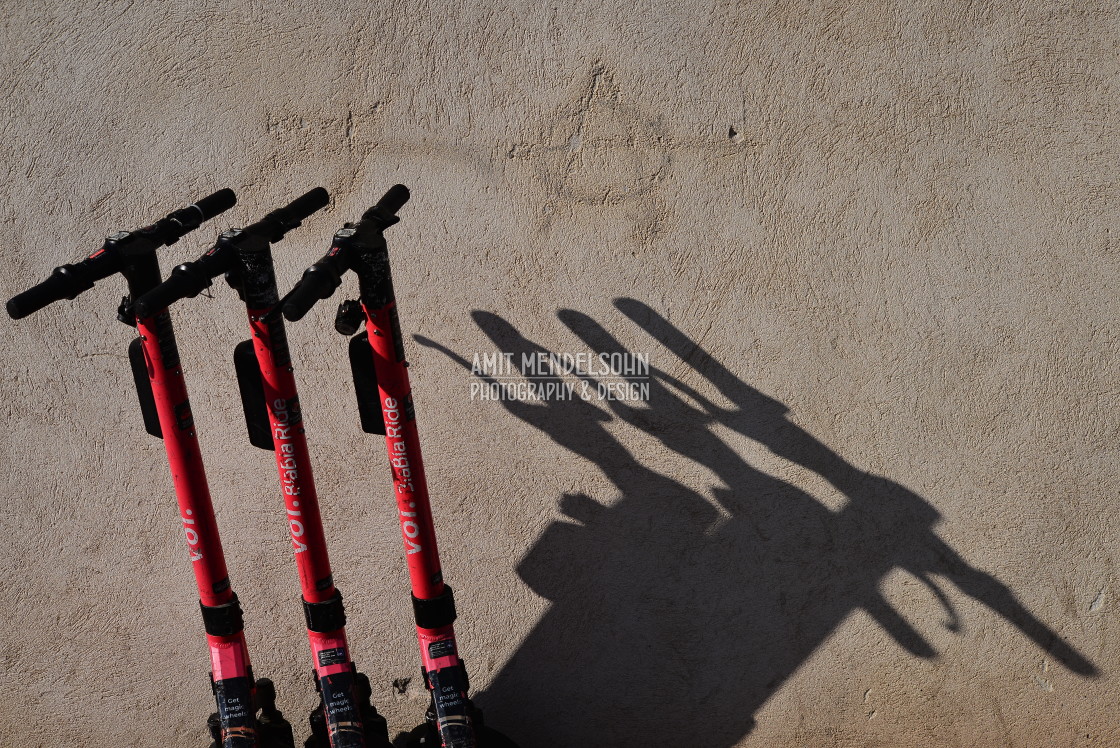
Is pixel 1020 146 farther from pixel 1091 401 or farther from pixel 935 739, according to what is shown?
pixel 935 739

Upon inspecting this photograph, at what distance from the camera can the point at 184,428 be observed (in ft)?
5.54

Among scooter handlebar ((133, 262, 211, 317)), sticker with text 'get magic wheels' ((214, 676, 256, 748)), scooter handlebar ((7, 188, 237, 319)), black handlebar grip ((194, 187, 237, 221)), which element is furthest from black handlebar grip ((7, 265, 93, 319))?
sticker with text 'get magic wheels' ((214, 676, 256, 748))

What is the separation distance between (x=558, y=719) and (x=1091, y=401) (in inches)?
59.3

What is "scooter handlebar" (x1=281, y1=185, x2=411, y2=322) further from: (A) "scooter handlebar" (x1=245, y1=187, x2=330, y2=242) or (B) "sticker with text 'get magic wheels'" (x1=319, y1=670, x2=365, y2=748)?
(B) "sticker with text 'get magic wheels'" (x1=319, y1=670, x2=365, y2=748)

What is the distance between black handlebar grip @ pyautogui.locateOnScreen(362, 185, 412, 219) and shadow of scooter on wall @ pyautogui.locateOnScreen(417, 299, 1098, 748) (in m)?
0.40

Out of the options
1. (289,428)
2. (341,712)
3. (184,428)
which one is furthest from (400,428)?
(341,712)

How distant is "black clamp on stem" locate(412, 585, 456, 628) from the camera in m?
1.85

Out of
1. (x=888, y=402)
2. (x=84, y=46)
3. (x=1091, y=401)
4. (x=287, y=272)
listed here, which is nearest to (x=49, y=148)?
(x=84, y=46)

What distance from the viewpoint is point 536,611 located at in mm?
2133

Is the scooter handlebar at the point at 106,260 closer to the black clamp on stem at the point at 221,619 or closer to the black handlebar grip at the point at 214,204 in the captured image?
the black handlebar grip at the point at 214,204

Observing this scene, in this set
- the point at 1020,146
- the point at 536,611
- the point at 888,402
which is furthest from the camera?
the point at 536,611

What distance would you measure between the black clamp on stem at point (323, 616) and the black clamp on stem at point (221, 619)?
155 millimetres

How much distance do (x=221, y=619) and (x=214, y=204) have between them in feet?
2.85

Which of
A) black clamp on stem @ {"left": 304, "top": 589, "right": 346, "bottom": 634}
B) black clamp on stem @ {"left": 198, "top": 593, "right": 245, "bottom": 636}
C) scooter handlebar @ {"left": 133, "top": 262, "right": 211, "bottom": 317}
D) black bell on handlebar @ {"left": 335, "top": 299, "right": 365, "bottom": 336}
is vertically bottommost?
black clamp on stem @ {"left": 304, "top": 589, "right": 346, "bottom": 634}
